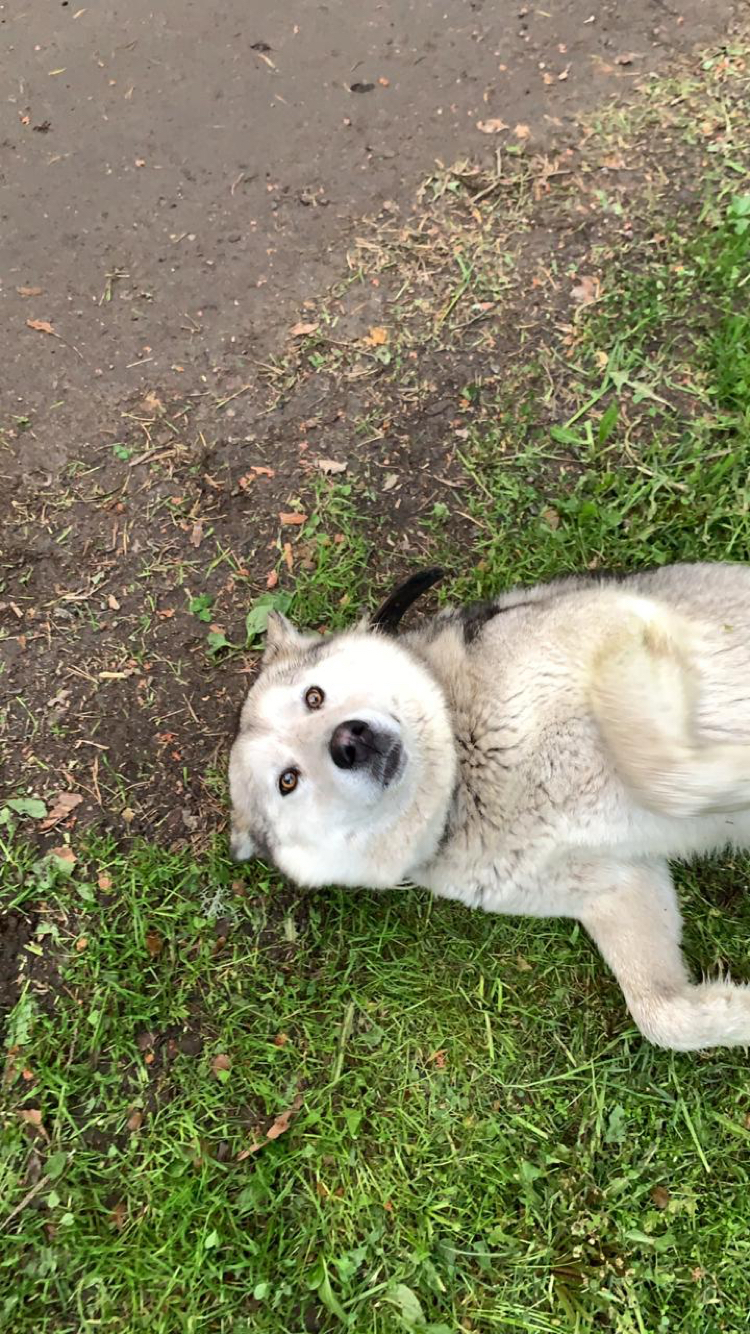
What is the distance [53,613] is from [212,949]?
76.5 inches

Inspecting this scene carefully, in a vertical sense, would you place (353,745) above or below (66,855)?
above

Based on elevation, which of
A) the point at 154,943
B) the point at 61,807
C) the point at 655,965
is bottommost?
the point at 154,943

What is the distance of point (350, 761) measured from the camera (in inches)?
114

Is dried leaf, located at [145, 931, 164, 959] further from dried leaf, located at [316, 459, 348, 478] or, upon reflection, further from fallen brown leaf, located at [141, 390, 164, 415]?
fallen brown leaf, located at [141, 390, 164, 415]

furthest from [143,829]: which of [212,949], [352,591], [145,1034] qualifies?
[352,591]

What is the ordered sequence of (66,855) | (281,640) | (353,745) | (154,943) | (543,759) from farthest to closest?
(66,855), (154,943), (281,640), (543,759), (353,745)

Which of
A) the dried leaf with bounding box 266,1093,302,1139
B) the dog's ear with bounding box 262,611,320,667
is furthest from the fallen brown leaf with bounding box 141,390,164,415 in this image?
the dried leaf with bounding box 266,1093,302,1139

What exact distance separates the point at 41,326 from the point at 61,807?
265 centimetres

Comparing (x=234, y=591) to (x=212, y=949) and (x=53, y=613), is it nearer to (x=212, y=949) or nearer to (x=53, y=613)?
(x=53, y=613)

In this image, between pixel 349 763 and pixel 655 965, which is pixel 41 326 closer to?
pixel 349 763

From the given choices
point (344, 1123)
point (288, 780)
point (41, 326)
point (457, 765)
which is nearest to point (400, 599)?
point (457, 765)

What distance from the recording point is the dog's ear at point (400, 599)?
3303 millimetres

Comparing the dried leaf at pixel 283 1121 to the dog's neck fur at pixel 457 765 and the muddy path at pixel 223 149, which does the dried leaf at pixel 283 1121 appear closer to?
the dog's neck fur at pixel 457 765

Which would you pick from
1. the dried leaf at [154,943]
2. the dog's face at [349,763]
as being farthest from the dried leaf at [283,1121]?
the dog's face at [349,763]
